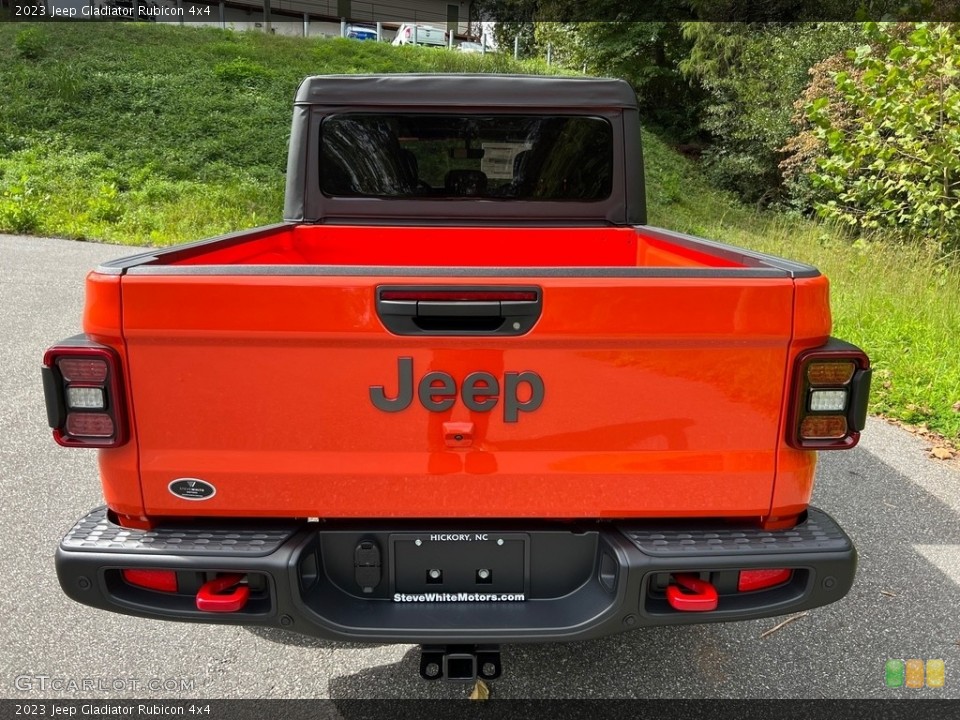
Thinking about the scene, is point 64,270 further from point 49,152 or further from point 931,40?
point 931,40

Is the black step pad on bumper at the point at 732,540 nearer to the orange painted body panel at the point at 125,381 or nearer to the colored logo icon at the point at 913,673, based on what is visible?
the colored logo icon at the point at 913,673

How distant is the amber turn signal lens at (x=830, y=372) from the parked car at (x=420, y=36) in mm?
31116

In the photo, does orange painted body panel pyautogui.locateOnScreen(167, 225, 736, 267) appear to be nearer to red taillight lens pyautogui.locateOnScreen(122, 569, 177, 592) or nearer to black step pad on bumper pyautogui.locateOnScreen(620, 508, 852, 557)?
black step pad on bumper pyautogui.locateOnScreen(620, 508, 852, 557)

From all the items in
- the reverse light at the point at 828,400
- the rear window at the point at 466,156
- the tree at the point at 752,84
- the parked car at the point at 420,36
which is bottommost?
the reverse light at the point at 828,400

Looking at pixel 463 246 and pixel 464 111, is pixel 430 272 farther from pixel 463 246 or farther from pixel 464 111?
pixel 464 111

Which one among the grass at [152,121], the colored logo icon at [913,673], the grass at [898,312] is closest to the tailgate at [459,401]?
the colored logo icon at [913,673]

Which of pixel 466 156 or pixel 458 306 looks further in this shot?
pixel 466 156

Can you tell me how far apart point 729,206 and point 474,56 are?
11.9m

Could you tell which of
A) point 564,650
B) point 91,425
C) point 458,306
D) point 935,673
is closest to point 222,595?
point 91,425

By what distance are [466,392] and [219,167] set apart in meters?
16.8

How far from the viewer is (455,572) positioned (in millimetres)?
2115

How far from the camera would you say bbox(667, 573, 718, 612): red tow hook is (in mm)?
2014

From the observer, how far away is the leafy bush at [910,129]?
687 centimetres

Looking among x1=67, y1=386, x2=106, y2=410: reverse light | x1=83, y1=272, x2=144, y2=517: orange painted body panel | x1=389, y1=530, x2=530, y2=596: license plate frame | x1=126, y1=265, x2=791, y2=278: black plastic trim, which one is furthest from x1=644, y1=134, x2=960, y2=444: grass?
x1=67, y1=386, x2=106, y2=410: reverse light
